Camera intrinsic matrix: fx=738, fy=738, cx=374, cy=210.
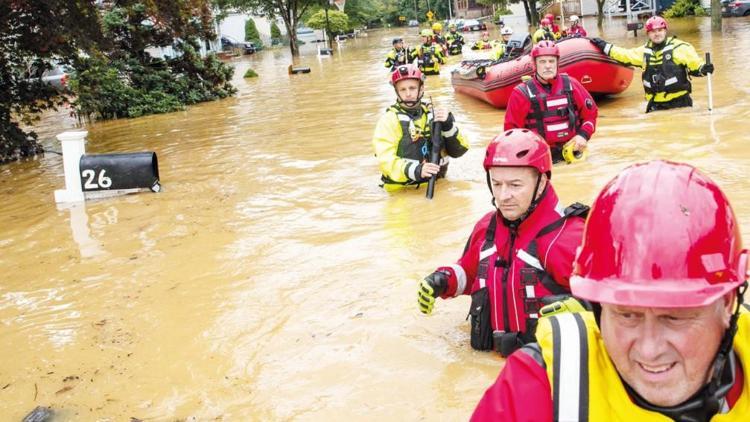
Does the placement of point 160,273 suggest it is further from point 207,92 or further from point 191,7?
point 207,92

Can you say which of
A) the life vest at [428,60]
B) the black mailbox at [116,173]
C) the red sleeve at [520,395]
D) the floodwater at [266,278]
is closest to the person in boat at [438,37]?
the life vest at [428,60]

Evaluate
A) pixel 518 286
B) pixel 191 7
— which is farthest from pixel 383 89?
pixel 518 286

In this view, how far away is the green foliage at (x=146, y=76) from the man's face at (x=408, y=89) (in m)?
11.2

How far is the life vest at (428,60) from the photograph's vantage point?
76.2 feet

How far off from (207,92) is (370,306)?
61.6 feet

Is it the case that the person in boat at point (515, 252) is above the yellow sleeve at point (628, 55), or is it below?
below

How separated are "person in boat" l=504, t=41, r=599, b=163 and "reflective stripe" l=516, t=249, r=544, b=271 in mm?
4414

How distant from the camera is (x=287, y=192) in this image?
954 cm

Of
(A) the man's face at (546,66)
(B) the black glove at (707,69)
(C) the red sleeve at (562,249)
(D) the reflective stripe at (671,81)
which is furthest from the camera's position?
(D) the reflective stripe at (671,81)

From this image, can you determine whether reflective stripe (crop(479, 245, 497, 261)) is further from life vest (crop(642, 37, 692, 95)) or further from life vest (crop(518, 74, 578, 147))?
life vest (crop(642, 37, 692, 95))

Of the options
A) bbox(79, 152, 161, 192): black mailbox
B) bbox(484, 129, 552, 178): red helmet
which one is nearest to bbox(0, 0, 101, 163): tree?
bbox(79, 152, 161, 192): black mailbox

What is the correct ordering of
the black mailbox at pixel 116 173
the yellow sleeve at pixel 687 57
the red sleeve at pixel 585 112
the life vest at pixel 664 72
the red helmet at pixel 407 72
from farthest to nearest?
the life vest at pixel 664 72 → the yellow sleeve at pixel 687 57 → the black mailbox at pixel 116 173 → the red sleeve at pixel 585 112 → the red helmet at pixel 407 72

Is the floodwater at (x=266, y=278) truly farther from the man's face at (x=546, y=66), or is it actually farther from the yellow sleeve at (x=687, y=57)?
the man's face at (x=546, y=66)

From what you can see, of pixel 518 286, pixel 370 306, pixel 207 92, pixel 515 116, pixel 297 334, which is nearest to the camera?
pixel 518 286
